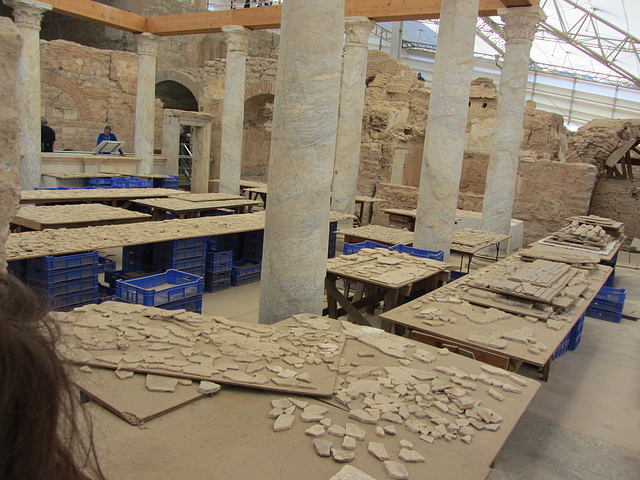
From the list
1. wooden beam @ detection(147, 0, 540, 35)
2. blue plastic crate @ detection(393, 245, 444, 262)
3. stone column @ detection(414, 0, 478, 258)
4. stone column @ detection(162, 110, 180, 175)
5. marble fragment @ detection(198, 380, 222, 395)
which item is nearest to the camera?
marble fragment @ detection(198, 380, 222, 395)

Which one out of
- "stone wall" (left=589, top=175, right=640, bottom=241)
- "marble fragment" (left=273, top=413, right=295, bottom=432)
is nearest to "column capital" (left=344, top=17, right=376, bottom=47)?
"stone wall" (left=589, top=175, right=640, bottom=241)

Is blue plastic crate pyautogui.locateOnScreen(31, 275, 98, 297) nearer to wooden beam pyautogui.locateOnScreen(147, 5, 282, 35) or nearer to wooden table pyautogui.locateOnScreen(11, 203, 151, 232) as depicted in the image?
wooden table pyautogui.locateOnScreen(11, 203, 151, 232)

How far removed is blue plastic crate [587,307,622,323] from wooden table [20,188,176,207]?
843cm

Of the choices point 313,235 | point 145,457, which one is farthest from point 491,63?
point 145,457

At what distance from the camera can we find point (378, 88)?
59.3 feet

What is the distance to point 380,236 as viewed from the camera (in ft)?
28.3

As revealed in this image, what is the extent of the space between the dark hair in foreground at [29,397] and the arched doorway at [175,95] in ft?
77.4

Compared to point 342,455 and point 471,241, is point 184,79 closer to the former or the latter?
point 471,241

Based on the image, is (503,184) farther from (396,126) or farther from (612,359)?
(396,126)

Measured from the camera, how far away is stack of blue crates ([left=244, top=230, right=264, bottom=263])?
870 cm

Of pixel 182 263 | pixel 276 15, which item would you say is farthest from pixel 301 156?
pixel 276 15

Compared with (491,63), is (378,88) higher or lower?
lower

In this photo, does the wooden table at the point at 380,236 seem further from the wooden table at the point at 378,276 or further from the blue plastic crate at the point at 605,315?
the blue plastic crate at the point at 605,315

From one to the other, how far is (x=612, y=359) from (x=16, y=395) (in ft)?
23.4
